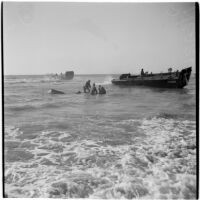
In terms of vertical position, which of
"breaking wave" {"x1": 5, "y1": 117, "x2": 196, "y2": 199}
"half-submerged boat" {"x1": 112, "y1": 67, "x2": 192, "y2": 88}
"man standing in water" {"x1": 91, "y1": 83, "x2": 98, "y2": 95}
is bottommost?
"breaking wave" {"x1": 5, "y1": 117, "x2": 196, "y2": 199}

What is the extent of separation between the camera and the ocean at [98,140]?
1909 millimetres

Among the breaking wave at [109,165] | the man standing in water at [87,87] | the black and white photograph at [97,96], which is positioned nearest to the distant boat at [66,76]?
the black and white photograph at [97,96]

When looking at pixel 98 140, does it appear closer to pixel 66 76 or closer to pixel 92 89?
pixel 92 89

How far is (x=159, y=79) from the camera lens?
→ 82.5 inches

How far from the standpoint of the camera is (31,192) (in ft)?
6.38

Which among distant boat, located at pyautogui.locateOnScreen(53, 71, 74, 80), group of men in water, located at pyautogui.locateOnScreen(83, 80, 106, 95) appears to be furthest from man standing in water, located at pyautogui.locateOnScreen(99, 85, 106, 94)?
distant boat, located at pyautogui.locateOnScreen(53, 71, 74, 80)

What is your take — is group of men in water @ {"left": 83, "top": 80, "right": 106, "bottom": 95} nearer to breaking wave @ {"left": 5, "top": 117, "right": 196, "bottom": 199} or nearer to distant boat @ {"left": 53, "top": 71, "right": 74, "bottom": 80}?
distant boat @ {"left": 53, "top": 71, "right": 74, "bottom": 80}

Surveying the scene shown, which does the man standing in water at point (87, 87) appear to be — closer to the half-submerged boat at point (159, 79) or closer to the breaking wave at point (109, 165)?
the half-submerged boat at point (159, 79)

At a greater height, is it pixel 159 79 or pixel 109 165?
pixel 159 79

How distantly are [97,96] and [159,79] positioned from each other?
503mm

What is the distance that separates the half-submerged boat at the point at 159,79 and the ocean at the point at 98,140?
45 mm

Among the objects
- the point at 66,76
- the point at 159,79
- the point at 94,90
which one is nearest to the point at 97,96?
the point at 94,90

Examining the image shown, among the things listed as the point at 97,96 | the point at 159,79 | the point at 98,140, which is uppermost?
the point at 159,79

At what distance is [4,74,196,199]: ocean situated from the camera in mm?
1909
